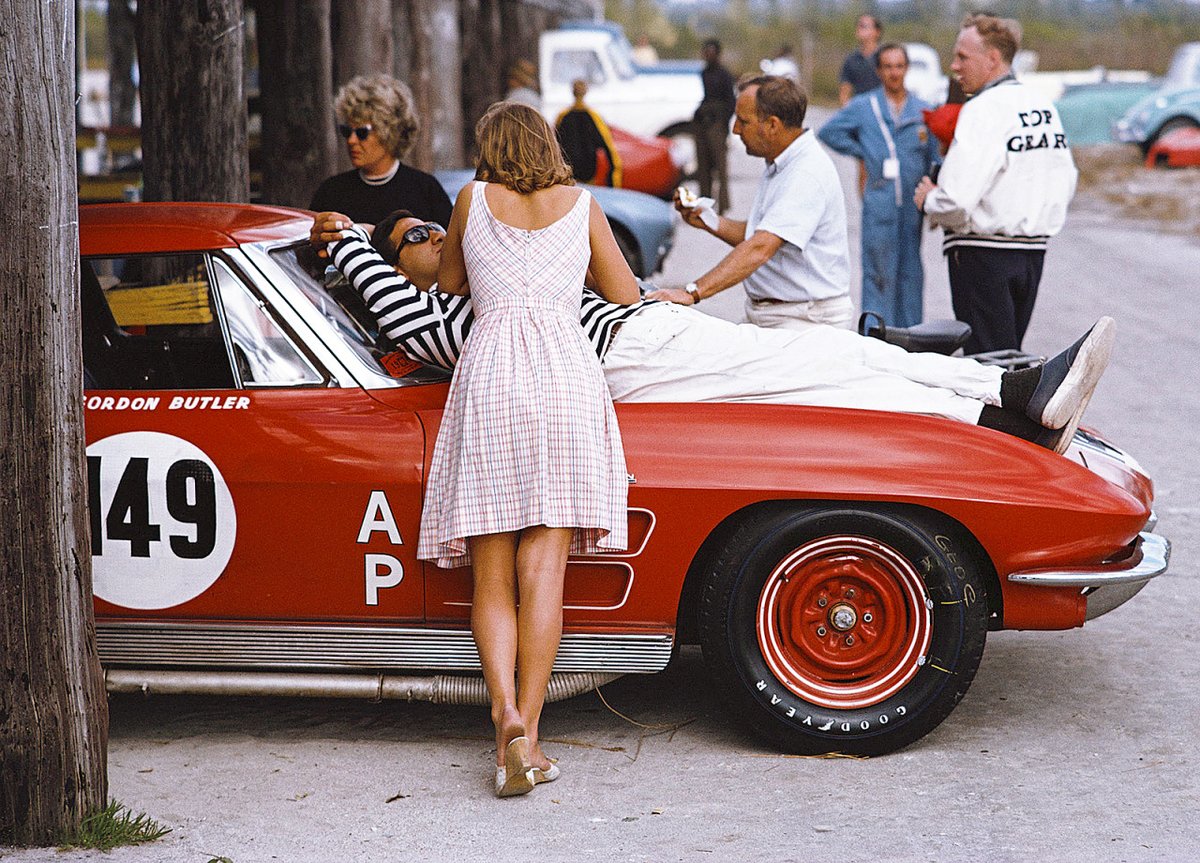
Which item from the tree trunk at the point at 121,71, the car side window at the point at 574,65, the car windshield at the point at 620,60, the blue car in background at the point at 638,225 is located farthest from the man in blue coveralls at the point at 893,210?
the tree trunk at the point at 121,71

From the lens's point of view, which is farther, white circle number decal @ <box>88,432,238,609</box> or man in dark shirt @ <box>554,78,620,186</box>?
man in dark shirt @ <box>554,78,620,186</box>

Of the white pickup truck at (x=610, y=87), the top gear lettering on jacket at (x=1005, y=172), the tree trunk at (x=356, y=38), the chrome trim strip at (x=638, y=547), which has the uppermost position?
the white pickup truck at (x=610, y=87)

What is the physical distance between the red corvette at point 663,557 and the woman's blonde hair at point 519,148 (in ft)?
2.18

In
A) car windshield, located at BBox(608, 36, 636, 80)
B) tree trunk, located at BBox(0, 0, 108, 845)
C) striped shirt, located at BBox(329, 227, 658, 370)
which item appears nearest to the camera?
tree trunk, located at BBox(0, 0, 108, 845)

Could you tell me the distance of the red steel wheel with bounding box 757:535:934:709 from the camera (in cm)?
412

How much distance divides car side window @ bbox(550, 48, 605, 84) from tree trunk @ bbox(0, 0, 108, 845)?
1928cm

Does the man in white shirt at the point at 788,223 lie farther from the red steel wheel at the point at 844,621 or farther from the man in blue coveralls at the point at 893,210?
the man in blue coveralls at the point at 893,210

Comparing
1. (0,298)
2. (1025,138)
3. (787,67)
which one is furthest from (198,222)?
(787,67)

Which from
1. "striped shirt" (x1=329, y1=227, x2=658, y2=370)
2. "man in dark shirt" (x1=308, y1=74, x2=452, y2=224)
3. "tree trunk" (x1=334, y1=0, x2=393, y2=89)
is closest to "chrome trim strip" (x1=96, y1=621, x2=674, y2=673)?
"striped shirt" (x1=329, y1=227, x2=658, y2=370)

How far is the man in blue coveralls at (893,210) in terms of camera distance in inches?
345

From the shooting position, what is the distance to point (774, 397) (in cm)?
436

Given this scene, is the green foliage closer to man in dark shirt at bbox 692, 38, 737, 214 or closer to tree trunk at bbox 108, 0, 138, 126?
man in dark shirt at bbox 692, 38, 737, 214

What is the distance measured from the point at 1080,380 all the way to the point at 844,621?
0.93m

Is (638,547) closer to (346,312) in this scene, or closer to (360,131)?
(346,312)
